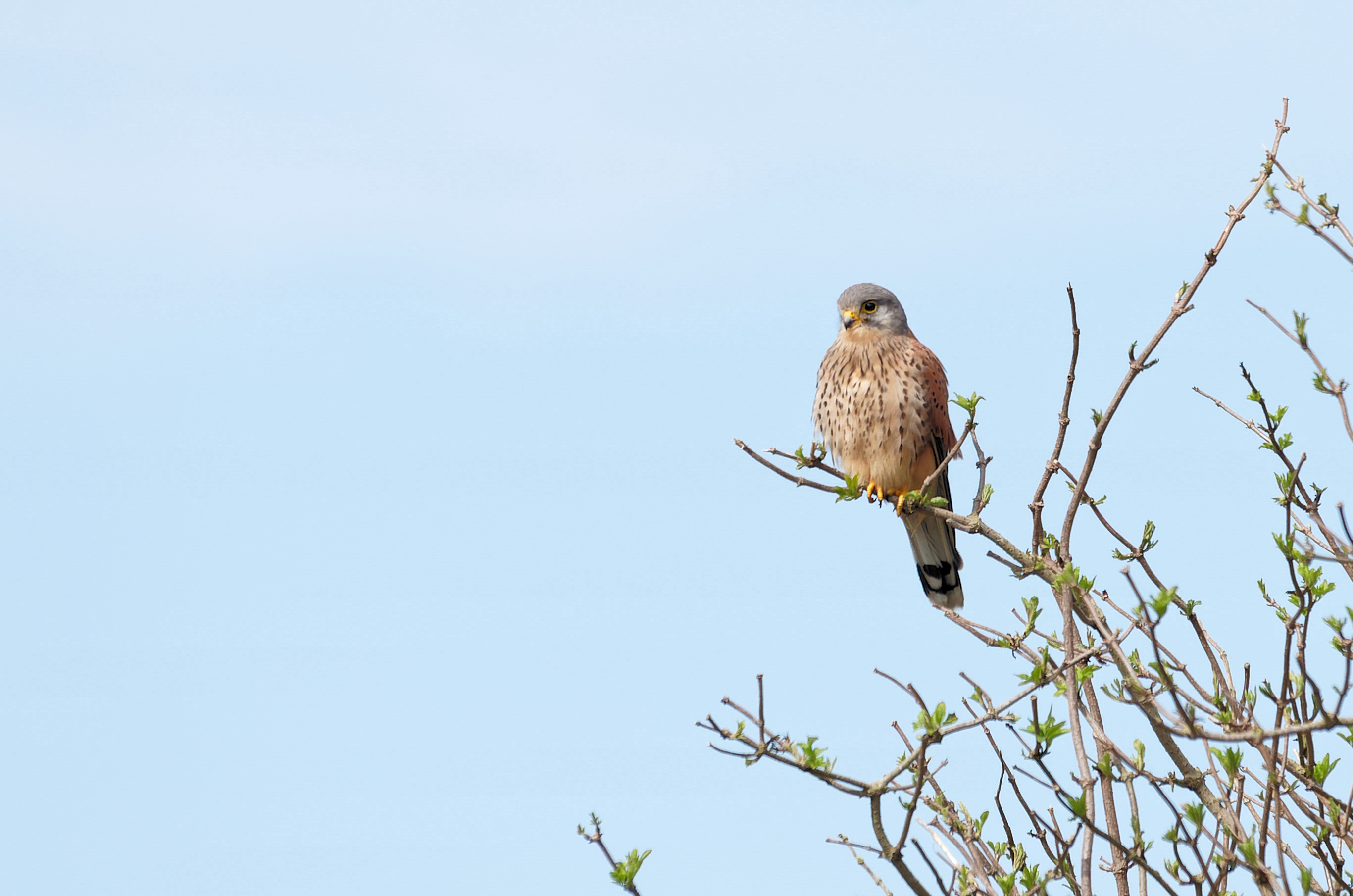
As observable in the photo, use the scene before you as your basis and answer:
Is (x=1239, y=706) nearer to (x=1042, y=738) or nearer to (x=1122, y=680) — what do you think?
(x=1122, y=680)

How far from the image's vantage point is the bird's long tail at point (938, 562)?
5.14 metres

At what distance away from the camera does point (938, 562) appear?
5188mm

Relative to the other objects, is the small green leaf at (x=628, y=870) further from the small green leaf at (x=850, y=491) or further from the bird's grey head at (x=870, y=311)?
the bird's grey head at (x=870, y=311)

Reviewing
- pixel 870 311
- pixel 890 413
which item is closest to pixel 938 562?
pixel 890 413

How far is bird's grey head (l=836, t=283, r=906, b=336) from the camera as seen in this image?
16.6 ft

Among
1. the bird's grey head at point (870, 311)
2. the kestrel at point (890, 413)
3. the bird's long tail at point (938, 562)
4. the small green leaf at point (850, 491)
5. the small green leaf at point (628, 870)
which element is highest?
the bird's grey head at point (870, 311)

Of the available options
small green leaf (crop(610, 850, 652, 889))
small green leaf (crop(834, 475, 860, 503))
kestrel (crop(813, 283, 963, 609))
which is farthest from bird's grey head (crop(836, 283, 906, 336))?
small green leaf (crop(610, 850, 652, 889))

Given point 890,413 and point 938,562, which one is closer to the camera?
point 890,413

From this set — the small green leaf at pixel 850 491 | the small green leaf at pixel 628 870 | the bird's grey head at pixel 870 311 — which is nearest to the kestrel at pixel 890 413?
the bird's grey head at pixel 870 311

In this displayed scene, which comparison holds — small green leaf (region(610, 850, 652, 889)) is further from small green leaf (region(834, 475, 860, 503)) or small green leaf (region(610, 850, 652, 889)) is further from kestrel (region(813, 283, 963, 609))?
kestrel (region(813, 283, 963, 609))

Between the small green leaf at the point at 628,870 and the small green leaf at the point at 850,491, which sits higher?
the small green leaf at the point at 850,491

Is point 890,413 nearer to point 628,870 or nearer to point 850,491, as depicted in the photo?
point 850,491

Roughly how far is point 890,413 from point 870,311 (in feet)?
1.84

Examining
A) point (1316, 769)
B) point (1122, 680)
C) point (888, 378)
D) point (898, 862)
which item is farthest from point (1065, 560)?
point (888, 378)
